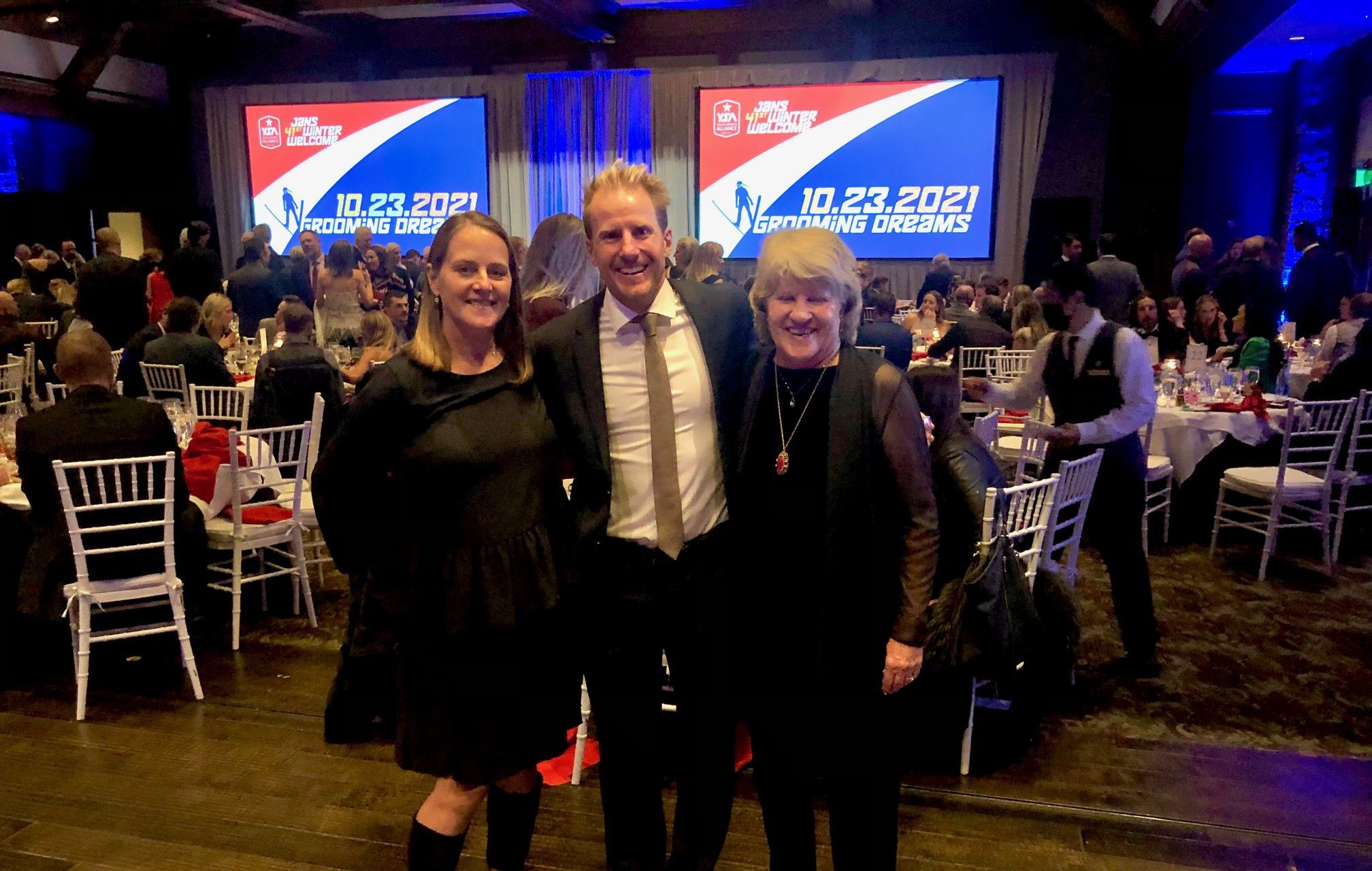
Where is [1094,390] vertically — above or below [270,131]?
below

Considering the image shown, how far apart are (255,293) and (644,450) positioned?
7622 mm

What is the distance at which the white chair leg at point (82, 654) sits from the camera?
3.34 metres

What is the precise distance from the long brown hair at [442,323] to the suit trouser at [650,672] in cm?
42

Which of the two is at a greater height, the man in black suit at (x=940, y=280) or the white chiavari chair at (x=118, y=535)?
the man in black suit at (x=940, y=280)

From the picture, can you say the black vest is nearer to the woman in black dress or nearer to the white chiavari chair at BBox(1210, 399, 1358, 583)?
the white chiavari chair at BBox(1210, 399, 1358, 583)

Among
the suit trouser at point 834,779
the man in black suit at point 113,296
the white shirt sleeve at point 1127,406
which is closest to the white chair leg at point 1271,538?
the white shirt sleeve at point 1127,406

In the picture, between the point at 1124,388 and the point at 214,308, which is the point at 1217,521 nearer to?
the point at 1124,388

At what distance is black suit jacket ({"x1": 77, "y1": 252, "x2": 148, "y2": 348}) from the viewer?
6.67 metres

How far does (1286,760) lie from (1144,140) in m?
9.16

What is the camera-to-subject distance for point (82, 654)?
3.36m

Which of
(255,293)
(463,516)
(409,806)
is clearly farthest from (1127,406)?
(255,293)

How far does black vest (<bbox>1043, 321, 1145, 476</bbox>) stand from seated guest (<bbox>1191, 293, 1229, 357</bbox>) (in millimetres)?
3677

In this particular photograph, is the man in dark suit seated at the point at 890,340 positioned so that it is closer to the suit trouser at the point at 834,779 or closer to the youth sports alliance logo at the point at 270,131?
the suit trouser at the point at 834,779

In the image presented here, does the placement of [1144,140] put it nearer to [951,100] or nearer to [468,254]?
[951,100]
